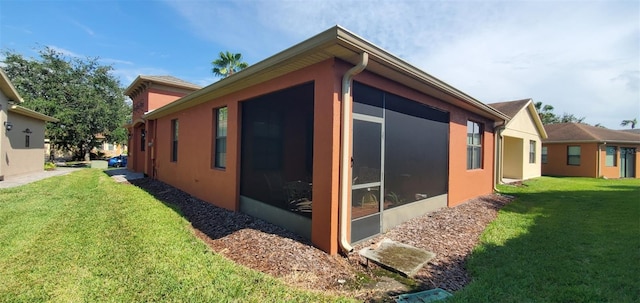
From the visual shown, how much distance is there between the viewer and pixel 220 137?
23.8ft

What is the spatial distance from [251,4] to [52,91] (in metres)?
26.0

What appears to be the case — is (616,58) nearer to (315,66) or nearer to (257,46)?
(315,66)

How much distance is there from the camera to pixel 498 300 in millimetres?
2854

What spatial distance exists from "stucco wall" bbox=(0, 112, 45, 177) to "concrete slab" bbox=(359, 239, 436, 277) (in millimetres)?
15165

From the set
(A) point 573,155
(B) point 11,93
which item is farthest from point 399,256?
(A) point 573,155

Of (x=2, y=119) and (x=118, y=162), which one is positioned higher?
(x=2, y=119)

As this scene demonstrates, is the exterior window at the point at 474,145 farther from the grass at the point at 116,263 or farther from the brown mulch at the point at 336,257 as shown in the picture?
the grass at the point at 116,263

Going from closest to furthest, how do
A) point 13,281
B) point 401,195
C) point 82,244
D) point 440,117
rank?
point 13,281
point 82,244
point 401,195
point 440,117

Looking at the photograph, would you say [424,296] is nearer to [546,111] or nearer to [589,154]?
[589,154]

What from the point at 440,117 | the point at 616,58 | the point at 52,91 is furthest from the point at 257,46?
the point at 52,91

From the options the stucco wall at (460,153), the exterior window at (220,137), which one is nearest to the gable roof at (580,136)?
the stucco wall at (460,153)

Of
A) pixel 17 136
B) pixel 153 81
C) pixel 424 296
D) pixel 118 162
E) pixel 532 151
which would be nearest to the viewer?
pixel 424 296

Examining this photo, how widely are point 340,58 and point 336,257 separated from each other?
113 inches

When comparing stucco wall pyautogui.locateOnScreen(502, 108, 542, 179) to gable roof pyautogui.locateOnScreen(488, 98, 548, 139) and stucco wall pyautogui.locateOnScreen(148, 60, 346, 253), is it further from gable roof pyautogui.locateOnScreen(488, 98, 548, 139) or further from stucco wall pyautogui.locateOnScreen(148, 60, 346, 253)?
stucco wall pyautogui.locateOnScreen(148, 60, 346, 253)
